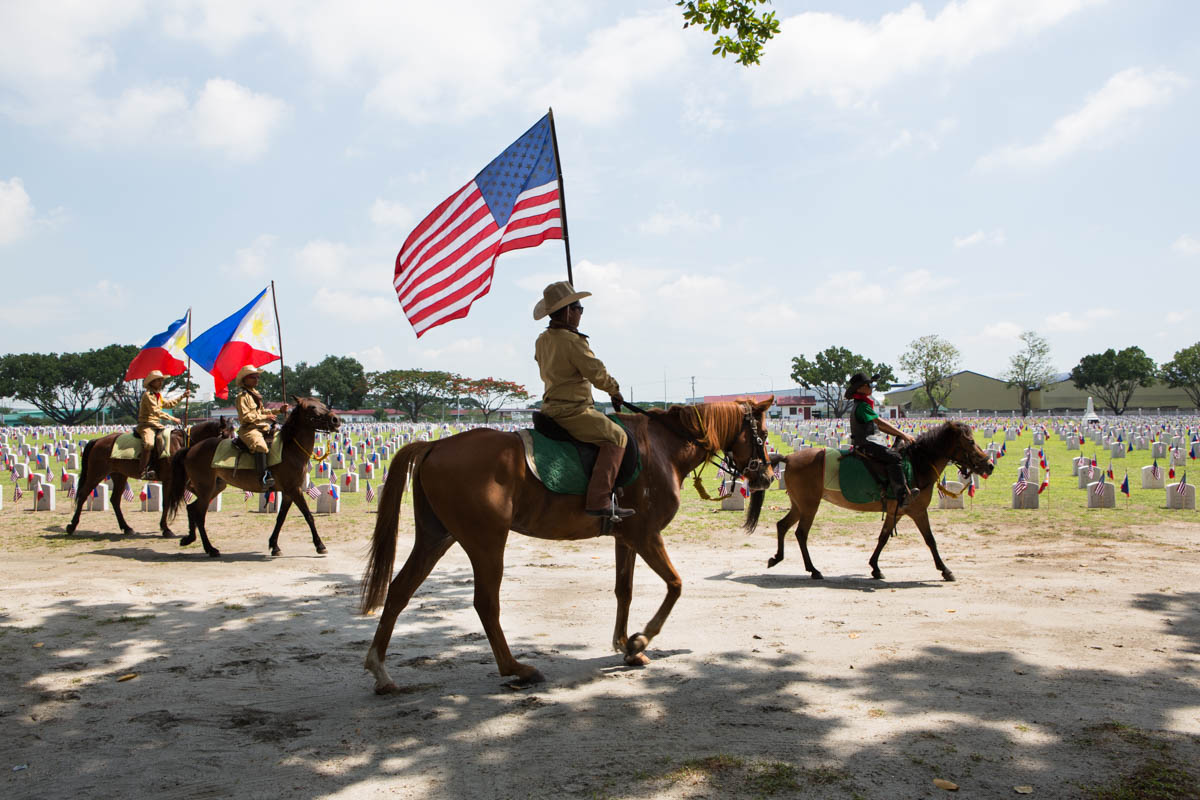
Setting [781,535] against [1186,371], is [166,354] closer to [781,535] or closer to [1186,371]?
[781,535]

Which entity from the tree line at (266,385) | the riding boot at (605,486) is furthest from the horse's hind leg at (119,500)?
the tree line at (266,385)

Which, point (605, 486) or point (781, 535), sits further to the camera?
point (781, 535)

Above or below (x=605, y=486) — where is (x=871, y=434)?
above

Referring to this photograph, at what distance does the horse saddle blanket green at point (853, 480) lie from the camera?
8.51m

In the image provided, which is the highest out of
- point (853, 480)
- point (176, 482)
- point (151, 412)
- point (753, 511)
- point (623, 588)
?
point (151, 412)

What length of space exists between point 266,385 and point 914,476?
73491mm

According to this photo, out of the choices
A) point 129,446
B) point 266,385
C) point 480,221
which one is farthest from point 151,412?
point 266,385

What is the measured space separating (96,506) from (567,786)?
14724 mm

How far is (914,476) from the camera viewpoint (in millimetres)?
8508

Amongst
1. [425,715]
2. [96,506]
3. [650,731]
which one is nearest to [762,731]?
[650,731]

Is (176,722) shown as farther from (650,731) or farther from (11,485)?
(11,485)

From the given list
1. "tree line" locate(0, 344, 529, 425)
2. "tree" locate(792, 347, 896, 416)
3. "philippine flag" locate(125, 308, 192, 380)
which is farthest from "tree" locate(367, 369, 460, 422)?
"philippine flag" locate(125, 308, 192, 380)

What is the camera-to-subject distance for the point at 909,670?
487 centimetres

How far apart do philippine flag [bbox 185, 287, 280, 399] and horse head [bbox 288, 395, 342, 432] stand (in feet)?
6.51
